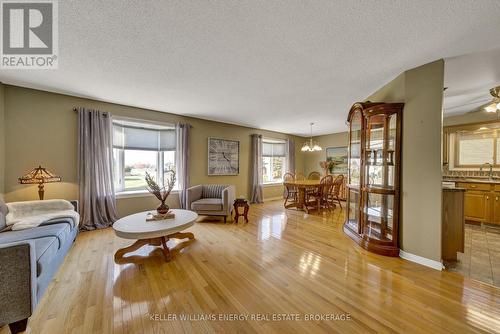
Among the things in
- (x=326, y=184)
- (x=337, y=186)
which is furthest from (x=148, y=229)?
(x=337, y=186)

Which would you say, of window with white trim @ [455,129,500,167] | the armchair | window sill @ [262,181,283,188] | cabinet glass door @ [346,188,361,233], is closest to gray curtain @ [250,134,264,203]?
window sill @ [262,181,283,188]

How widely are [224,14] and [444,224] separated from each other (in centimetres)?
341

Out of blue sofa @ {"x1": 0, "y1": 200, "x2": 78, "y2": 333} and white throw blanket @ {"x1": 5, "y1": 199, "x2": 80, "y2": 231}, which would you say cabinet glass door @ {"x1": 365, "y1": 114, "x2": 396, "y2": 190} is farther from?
white throw blanket @ {"x1": 5, "y1": 199, "x2": 80, "y2": 231}

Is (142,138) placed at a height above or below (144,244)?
above

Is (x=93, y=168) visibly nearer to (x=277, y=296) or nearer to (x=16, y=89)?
(x=16, y=89)

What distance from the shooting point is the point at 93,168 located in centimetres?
332

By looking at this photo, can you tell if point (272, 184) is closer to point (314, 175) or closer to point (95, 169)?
point (314, 175)

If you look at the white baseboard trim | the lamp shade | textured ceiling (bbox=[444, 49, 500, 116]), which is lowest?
the white baseboard trim

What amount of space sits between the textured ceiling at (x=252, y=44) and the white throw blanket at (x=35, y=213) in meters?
1.78

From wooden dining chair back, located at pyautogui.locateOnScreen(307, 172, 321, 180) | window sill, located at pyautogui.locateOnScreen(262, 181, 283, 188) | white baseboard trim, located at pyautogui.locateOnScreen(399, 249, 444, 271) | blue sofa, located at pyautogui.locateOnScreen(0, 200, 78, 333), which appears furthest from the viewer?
wooden dining chair back, located at pyautogui.locateOnScreen(307, 172, 321, 180)

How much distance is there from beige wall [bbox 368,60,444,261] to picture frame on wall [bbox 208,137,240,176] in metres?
3.91

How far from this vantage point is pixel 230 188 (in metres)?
4.05

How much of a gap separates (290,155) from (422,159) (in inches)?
183

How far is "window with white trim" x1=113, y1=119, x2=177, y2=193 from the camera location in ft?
12.5
